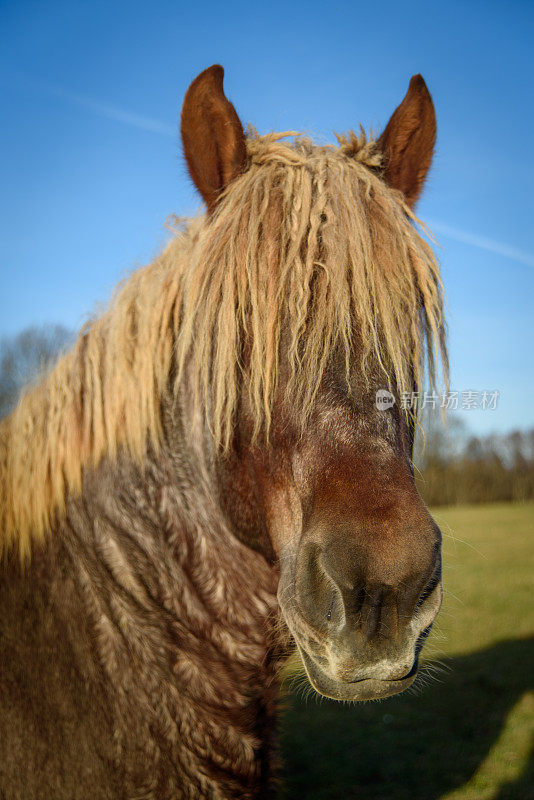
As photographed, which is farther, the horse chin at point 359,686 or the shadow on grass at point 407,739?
the shadow on grass at point 407,739

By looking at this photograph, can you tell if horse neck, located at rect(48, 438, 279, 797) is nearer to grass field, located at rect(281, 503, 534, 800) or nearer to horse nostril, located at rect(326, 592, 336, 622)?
horse nostril, located at rect(326, 592, 336, 622)

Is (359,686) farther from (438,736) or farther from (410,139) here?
(438,736)

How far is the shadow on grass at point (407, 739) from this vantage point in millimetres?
4023

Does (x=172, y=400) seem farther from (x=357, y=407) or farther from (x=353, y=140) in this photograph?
(x=353, y=140)

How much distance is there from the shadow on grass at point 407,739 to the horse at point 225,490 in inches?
97.5

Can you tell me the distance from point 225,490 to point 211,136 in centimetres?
118

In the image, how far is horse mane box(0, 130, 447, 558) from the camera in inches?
63.1

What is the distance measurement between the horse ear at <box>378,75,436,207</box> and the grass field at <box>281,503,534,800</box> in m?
1.62

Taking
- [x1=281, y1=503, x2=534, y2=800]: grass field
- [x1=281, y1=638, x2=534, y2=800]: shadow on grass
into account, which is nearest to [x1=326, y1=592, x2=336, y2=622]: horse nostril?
[x1=281, y1=503, x2=534, y2=800]: grass field

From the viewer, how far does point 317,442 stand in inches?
59.1

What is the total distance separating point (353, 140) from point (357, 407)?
109 centimetres

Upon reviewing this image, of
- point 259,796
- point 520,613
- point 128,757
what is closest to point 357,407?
point 128,757

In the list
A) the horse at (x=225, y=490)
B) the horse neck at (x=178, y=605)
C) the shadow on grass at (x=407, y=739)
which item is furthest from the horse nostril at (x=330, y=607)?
the shadow on grass at (x=407, y=739)

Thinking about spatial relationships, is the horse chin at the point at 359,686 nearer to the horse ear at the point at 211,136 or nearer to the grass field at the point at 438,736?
the grass field at the point at 438,736
